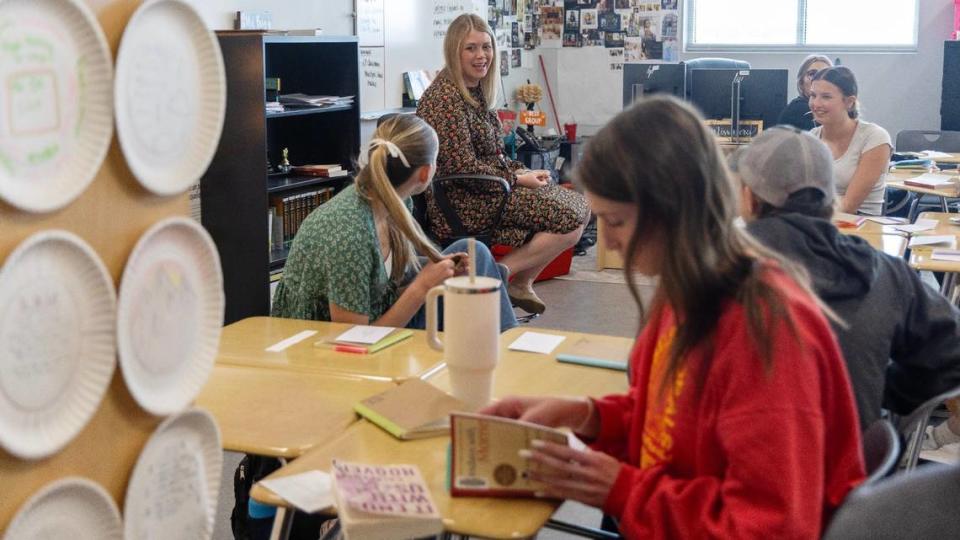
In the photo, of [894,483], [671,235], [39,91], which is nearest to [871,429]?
[671,235]

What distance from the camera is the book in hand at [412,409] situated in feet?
5.73

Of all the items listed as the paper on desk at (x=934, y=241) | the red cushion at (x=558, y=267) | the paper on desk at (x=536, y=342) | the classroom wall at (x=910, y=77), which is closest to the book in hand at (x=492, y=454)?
the paper on desk at (x=536, y=342)

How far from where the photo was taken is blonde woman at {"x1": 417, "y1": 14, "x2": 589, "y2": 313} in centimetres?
455

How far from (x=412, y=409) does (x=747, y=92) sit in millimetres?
4826

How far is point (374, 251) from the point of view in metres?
2.71

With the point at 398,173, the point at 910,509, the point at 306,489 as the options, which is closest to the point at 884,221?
the point at 398,173

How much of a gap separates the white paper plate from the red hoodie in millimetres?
580

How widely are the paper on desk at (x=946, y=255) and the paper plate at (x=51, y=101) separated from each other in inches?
108

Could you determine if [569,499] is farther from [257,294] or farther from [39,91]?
[257,294]

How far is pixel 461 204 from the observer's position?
181 inches

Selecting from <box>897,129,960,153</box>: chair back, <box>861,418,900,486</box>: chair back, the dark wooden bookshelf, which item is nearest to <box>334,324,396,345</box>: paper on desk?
<box>861,418,900,486</box>: chair back

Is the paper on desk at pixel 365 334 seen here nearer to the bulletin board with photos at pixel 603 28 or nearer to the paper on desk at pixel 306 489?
the paper on desk at pixel 306 489

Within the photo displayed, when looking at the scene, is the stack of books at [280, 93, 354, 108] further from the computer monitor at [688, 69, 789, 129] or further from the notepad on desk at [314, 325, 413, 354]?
the notepad on desk at [314, 325, 413, 354]

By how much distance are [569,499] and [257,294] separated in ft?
10.6
